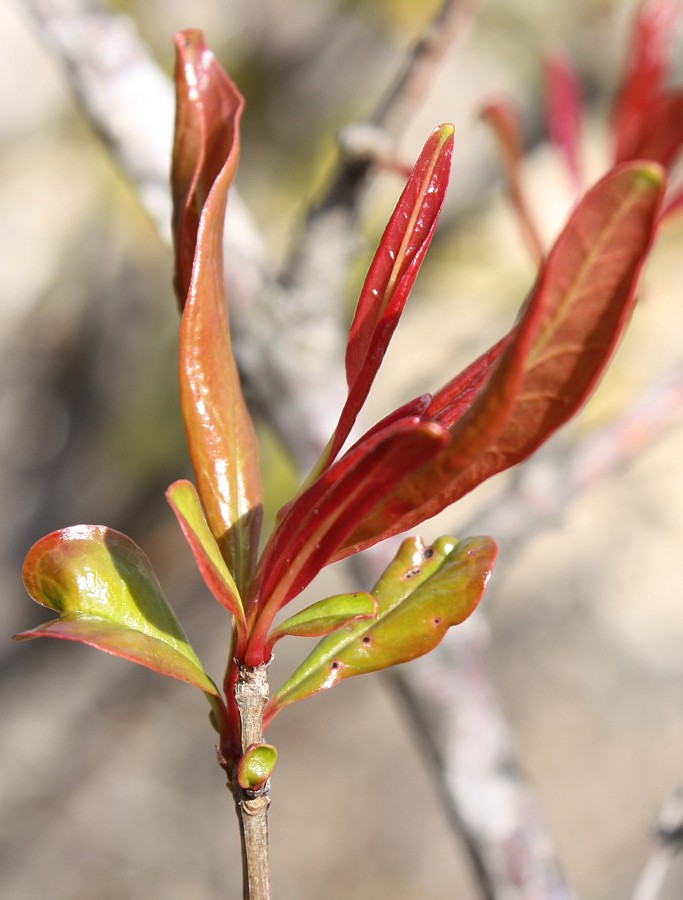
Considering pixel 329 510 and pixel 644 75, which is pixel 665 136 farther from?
pixel 329 510

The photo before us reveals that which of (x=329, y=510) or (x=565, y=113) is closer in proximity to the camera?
(x=329, y=510)

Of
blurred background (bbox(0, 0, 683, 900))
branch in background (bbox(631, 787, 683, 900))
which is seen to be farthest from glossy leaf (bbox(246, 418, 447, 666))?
blurred background (bbox(0, 0, 683, 900))

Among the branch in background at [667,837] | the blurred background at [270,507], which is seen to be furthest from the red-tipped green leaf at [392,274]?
the blurred background at [270,507]

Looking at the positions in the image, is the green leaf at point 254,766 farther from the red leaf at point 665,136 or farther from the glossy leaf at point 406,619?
the red leaf at point 665,136

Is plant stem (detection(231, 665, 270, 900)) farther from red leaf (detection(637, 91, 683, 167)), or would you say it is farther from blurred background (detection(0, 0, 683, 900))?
blurred background (detection(0, 0, 683, 900))

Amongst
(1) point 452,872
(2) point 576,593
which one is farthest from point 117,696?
(2) point 576,593

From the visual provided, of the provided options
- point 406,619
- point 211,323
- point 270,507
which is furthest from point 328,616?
point 270,507
